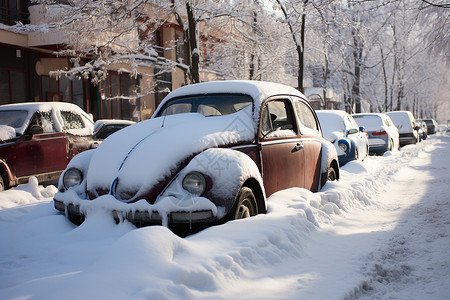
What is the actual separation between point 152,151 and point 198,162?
506mm

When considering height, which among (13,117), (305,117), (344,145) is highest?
(13,117)

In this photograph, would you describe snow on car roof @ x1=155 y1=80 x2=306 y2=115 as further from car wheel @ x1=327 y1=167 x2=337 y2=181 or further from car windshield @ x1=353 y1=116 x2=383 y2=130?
car windshield @ x1=353 y1=116 x2=383 y2=130

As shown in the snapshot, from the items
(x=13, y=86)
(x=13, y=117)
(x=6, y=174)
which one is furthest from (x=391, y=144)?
(x=13, y=86)

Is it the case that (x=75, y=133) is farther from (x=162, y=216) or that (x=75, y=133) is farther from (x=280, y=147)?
(x=162, y=216)

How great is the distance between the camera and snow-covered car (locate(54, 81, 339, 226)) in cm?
426

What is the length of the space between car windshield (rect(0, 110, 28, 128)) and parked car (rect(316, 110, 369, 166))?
22.9ft

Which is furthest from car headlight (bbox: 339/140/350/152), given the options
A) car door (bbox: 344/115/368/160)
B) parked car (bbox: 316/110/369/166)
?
car door (bbox: 344/115/368/160)

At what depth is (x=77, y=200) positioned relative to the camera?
4621 millimetres

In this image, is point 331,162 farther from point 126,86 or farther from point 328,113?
point 126,86

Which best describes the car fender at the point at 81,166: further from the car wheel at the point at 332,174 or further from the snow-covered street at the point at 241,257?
the car wheel at the point at 332,174

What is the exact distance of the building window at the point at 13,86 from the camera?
1931 cm

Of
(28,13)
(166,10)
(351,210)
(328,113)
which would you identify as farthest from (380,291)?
(28,13)

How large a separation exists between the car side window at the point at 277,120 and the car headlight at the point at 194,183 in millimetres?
1451

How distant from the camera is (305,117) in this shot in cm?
695
